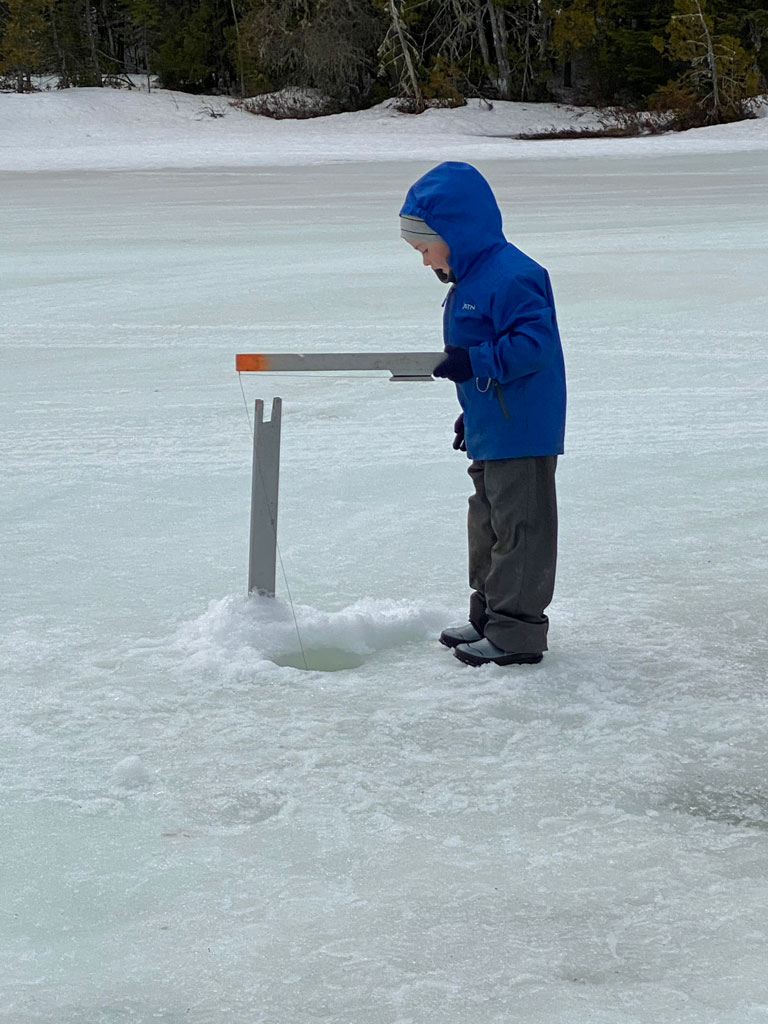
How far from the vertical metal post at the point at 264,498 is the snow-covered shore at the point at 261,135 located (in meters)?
16.7

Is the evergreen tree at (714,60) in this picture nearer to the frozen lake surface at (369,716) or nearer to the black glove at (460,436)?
the frozen lake surface at (369,716)

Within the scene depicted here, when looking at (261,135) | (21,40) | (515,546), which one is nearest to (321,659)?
(515,546)

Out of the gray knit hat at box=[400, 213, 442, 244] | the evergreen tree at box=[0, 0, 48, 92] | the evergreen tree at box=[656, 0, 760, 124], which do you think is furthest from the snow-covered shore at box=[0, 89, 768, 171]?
the gray knit hat at box=[400, 213, 442, 244]

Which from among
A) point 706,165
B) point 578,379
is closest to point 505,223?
point 578,379

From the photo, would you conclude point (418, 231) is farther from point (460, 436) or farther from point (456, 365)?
point (460, 436)

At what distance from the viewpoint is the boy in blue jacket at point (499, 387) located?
2.74 meters

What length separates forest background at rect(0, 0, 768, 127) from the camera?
26.5 meters

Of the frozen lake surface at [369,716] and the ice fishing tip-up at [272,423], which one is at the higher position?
the ice fishing tip-up at [272,423]

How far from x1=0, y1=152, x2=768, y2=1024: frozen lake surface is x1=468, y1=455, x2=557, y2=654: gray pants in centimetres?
12

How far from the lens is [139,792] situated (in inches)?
99.6

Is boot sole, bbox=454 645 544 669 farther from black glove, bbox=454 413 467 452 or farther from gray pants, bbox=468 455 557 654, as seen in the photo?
black glove, bbox=454 413 467 452

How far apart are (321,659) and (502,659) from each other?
0.44 metres

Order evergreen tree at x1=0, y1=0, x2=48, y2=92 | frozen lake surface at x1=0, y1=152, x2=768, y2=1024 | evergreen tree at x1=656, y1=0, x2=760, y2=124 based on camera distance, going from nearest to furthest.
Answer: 1. frozen lake surface at x1=0, y1=152, x2=768, y2=1024
2. evergreen tree at x1=656, y1=0, x2=760, y2=124
3. evergreen tree at x1=0, y1=0, x2=48, y2=92

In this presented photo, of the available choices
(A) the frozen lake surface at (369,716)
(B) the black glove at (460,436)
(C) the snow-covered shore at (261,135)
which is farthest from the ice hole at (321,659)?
(C) the snow-covered shore at (261,135)
